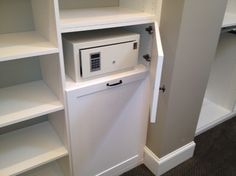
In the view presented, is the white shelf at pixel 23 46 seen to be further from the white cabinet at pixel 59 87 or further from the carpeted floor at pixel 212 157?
the carpeted floor at pixel 212 157

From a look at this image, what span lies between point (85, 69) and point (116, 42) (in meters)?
0.22

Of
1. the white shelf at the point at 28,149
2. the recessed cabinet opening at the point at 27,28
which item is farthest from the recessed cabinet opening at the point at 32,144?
the recessed cabinet opening at the point at 27,28

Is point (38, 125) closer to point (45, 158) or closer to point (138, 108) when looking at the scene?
point (45, 158)

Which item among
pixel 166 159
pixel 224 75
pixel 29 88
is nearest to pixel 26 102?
pixel 29 88

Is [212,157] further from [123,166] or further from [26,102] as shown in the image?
[26,102]

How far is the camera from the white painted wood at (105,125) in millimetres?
1214

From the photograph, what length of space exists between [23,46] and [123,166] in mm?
1125

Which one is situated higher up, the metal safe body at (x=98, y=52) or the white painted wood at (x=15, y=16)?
the white painted wood at (x=15, y=16)

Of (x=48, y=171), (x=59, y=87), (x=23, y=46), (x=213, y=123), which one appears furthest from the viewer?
(x=213, y=123)

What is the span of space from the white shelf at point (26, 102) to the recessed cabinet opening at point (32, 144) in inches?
3.8

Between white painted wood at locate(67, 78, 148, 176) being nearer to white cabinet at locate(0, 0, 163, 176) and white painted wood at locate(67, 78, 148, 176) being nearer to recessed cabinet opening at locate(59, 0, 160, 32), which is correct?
white cabinet at locate(0, 0, 163, 176)

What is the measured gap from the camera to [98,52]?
1.13 meters

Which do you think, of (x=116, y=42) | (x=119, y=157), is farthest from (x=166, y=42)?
(x=119, y=157)

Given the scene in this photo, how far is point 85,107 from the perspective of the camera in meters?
1.21
